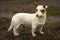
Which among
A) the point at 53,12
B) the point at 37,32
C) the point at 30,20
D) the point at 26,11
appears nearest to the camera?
the point at 30,20

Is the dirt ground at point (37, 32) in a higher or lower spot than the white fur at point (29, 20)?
lower

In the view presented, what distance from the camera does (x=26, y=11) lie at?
35.9ft

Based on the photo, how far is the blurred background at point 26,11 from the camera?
294 inches

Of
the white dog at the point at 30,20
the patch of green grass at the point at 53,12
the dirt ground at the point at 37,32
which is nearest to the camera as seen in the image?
the white dog at the point at 30,20

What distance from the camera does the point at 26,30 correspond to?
805 cm

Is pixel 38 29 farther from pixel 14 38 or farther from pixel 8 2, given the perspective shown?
pixel 8 2

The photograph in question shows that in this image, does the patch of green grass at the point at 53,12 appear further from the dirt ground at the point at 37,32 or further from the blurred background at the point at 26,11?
the dirt ground at the point at 37,32

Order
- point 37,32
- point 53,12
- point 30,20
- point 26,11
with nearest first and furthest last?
point 30,20 < point 37,32 < point 53,12 < point 26,11

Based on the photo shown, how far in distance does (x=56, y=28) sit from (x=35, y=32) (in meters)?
0.81

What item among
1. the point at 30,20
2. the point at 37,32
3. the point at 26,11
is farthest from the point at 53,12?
the point at 30,20

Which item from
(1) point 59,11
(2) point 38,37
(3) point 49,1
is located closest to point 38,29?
(2) point 38,37

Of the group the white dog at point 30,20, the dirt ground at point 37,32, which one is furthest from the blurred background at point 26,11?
the white dog at point 30,20

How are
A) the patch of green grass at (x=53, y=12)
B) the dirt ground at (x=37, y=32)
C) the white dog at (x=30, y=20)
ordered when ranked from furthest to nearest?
the patch of green grass at (x=53, y=12)
the dirt ground at (x=37, y=32)
the white dog at (x=30, y=20)

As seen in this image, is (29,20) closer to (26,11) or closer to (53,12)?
(53,12)
